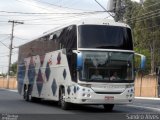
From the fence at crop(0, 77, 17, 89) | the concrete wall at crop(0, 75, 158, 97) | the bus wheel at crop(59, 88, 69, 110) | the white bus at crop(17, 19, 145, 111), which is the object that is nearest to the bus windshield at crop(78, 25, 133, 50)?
the white bus at crop(17, 19, 145, 111)

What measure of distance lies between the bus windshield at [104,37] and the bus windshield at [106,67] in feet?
1.16

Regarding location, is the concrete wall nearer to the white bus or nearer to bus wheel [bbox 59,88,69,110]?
bus wheel [bbox 59,88,69,110]

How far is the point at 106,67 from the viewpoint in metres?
20.2

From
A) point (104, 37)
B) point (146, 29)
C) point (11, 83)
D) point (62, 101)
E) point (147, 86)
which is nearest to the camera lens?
point (104, 37)

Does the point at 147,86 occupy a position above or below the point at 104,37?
below

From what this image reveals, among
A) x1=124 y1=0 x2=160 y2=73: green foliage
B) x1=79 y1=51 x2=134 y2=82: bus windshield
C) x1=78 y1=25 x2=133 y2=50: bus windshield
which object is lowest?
x1=79 y1=51 x2=134 y2=82: bus windshield

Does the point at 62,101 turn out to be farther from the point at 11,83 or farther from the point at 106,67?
the point at 11,83

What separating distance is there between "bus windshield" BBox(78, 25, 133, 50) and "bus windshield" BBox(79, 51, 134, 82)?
1.16 ft

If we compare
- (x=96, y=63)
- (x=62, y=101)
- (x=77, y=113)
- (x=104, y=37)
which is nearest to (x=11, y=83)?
(x=62, y=101)

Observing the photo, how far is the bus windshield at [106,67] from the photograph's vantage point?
20094mm

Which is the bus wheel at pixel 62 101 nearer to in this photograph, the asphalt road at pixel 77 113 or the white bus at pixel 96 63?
the white bus at pixel 96 63

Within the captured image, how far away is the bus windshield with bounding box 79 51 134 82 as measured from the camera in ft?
65.9

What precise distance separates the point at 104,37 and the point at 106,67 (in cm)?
134

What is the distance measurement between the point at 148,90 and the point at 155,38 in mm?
26221
